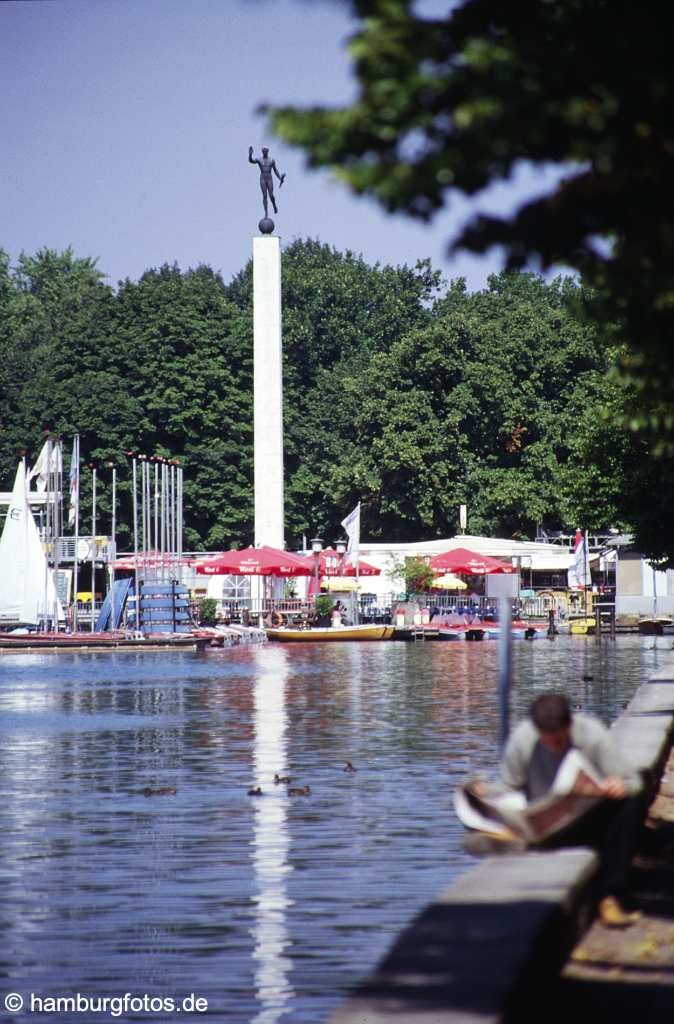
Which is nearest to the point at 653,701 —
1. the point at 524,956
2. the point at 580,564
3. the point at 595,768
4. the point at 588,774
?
the point at 595,768

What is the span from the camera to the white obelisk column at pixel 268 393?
264 ft

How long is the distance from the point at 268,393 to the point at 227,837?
A: 6496cm

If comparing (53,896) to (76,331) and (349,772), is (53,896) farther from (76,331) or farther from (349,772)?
(76,331)

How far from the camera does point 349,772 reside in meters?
22.8

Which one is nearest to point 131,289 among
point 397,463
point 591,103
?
point 397,463

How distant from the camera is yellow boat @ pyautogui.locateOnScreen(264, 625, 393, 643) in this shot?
6619 cm

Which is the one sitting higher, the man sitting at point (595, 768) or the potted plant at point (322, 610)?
the potted plant at point (322, 610)

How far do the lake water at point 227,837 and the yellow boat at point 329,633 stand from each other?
25.9 metres

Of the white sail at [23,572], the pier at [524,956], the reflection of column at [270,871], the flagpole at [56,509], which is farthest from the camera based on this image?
the flagpole at [56,509]

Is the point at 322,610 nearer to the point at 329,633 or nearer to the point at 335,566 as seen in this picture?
the point at 335,566

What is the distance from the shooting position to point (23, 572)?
6825cm

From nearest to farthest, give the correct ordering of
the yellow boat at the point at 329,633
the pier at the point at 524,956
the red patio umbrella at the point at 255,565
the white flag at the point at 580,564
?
the pier at the point at 524,956 < the yellow boat at the point at 329,633 < the red patio umbrella at the point at 255,565 < the white flag at the point at 580,564

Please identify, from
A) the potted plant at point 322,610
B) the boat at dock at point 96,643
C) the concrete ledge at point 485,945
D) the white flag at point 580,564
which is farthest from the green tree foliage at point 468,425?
the concrete ledge at point 485,945

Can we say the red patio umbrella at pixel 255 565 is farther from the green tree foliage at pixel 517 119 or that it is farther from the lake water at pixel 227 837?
the green tree foliage at pixel 517 119
